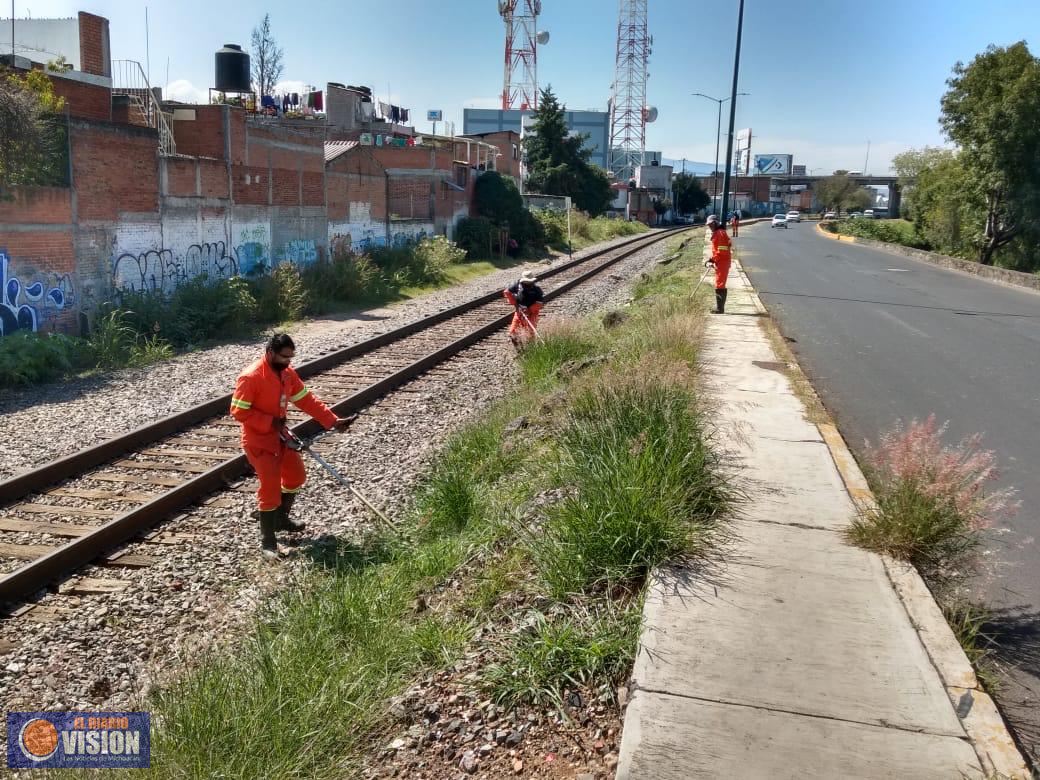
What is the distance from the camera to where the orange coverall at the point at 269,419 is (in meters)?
6.23

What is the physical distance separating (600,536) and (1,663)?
342 centimetres

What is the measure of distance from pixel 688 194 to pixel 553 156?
5515 cm

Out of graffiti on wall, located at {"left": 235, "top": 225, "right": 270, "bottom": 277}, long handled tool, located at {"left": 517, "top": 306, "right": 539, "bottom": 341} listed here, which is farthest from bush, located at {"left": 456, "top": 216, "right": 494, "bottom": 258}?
long handled tool, located at {"left": 517, "top": 306, "right": 539, "bottom": 341}

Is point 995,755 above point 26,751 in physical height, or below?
above

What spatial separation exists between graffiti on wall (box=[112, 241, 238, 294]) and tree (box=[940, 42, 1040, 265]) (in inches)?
1149

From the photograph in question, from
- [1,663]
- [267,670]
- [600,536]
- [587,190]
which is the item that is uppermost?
[587,190]

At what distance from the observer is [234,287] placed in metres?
17.9

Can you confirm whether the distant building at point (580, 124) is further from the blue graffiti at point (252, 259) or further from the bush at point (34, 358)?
the bush at point (34, 358)

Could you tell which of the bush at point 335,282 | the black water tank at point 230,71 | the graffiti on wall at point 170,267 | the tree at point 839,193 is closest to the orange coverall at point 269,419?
the graffiti on wall at point 170,267

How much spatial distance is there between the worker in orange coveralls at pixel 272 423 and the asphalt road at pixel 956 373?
4629mm

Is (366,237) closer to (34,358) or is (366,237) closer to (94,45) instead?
(94,45)

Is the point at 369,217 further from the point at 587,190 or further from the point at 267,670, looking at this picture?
the point at 587,190

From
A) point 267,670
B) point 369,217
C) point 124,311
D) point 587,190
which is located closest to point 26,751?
point 267,670

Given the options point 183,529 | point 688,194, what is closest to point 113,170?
point 183,529
